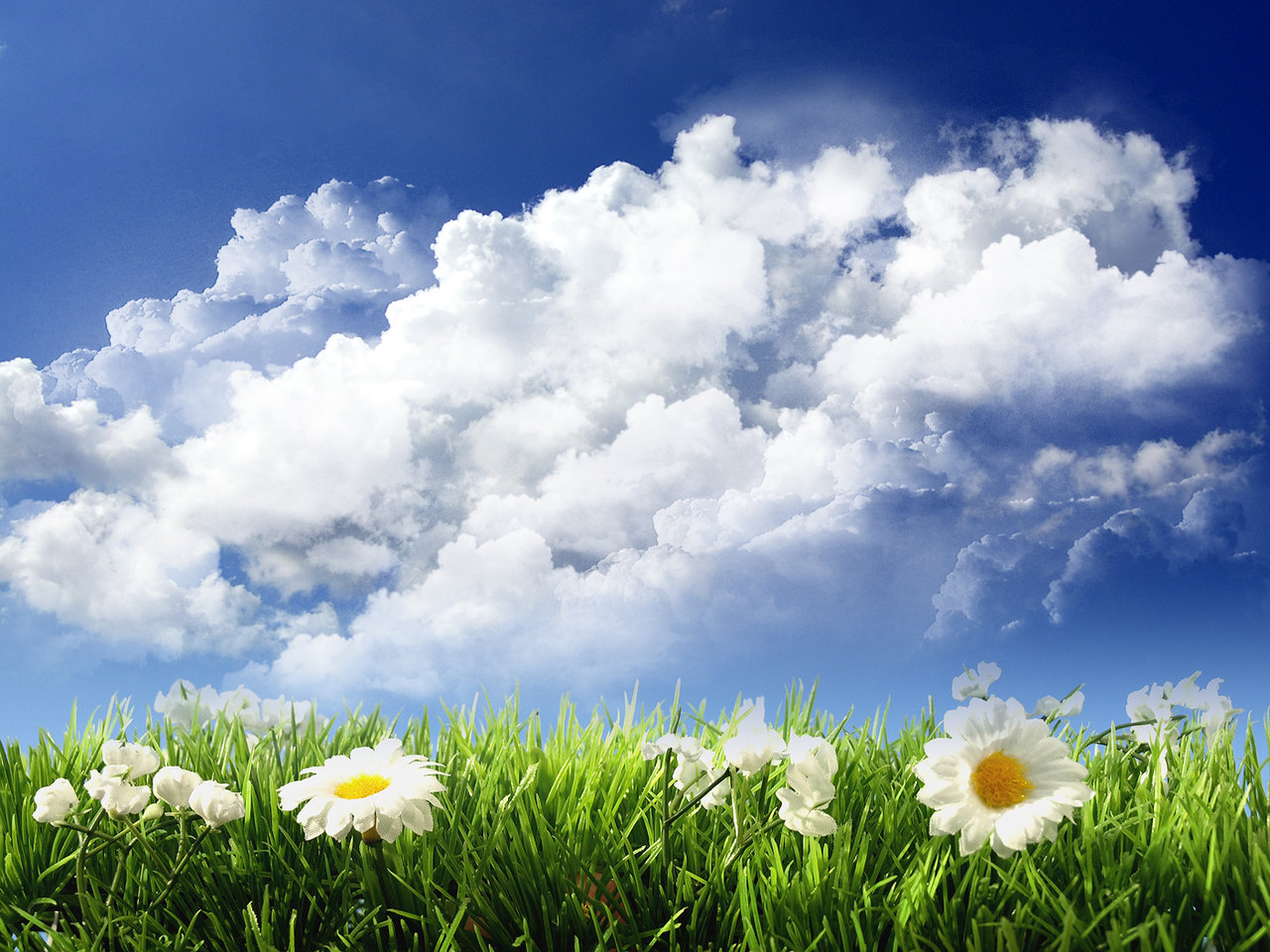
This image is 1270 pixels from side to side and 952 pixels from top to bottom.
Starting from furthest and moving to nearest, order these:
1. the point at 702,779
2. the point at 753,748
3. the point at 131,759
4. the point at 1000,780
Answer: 1. the point at 702,779
2. the point at 131,759
3. the point at 753,748
4. the point at 1000,780

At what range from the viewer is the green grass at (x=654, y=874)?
6.76ft

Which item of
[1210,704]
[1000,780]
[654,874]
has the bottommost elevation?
[654,874]

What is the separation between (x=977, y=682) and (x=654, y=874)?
1496mm

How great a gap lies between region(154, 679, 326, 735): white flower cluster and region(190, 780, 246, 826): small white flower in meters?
1.62

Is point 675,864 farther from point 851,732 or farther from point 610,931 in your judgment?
point 851,732

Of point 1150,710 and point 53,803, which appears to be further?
point 1150,710

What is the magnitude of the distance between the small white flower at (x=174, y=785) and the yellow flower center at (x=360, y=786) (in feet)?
1.14

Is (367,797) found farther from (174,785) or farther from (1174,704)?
(1174,704)

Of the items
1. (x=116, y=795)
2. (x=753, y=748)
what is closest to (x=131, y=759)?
(x=116, y=795)

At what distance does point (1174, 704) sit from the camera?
310 cm

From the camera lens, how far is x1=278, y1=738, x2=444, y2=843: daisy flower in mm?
1913

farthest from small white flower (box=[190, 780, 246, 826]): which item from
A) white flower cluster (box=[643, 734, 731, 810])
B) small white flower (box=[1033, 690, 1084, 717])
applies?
small white flower (box=[1033, 690, 1084, 717])

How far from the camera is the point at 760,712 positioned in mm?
2191

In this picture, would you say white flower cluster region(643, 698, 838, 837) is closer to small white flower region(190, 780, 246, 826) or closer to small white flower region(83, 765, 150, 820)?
small white flower region(190, 780, 246, 826)
